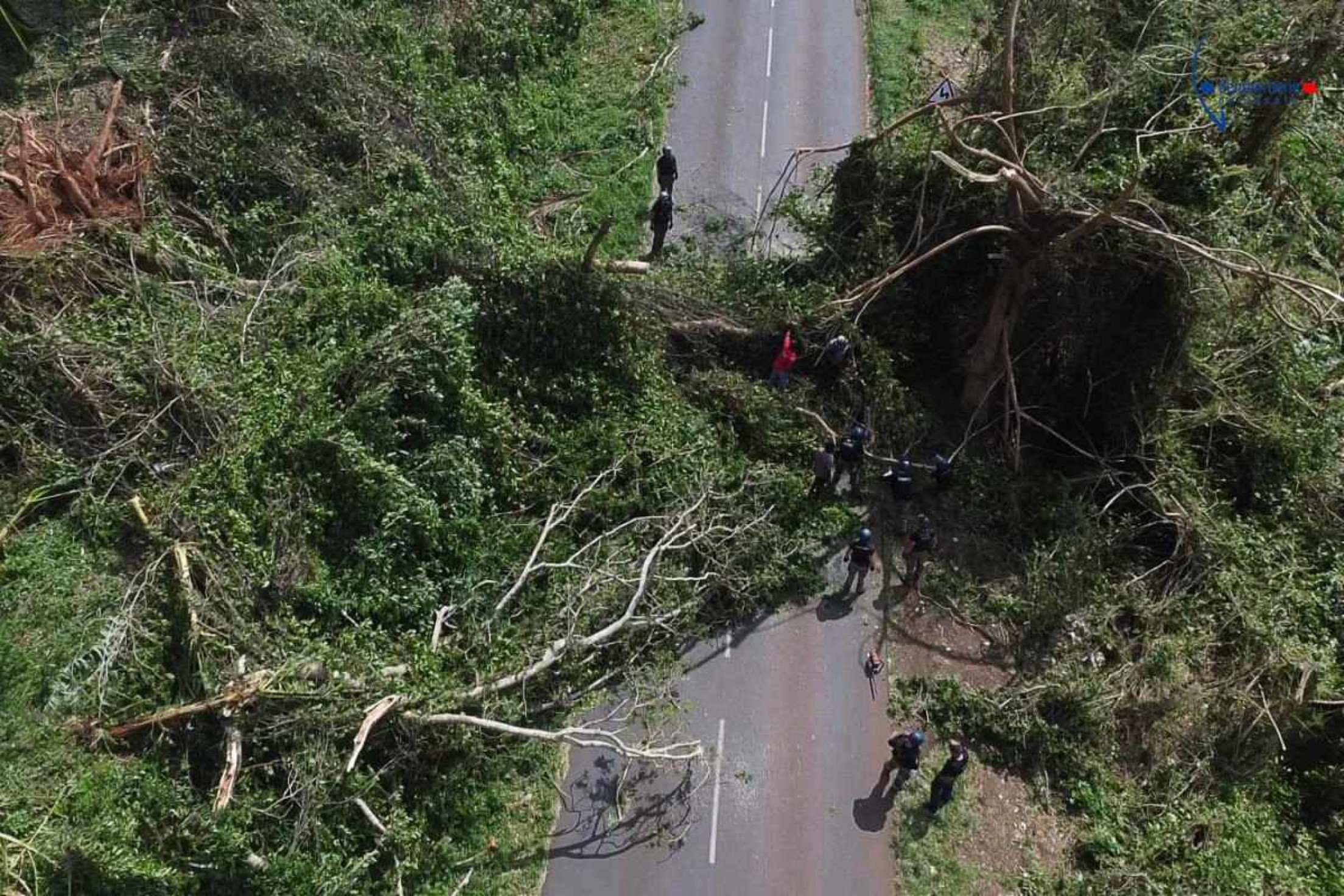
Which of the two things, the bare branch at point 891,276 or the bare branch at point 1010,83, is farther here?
the bare branch at point 891,276

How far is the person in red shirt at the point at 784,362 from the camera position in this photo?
1418 cm

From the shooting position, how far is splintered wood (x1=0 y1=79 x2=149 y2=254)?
1346 cm

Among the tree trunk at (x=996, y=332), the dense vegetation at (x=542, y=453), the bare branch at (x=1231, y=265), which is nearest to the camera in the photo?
the dense vegetation at (x=542, y=453)

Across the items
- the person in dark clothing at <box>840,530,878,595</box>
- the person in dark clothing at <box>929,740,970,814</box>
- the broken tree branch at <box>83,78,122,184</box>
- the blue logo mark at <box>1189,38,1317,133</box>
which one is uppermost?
the blue logo mark at <box>1189,38,1317,133</box>

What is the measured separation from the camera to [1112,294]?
13594 millimetres

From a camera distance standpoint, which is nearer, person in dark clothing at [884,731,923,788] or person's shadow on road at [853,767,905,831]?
person in dark clothing at [884,731,923,788]

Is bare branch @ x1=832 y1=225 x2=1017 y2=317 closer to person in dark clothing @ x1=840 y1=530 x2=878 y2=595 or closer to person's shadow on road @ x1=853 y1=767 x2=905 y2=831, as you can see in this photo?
person in dark clothing @ x1=840 y1=530 x2=878 y2=595

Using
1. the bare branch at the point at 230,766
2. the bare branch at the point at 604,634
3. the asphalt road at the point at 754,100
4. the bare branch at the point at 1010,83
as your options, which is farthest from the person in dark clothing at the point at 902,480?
the bare branch at the point at 230,766

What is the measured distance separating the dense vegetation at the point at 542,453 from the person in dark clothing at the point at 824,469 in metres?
0.46

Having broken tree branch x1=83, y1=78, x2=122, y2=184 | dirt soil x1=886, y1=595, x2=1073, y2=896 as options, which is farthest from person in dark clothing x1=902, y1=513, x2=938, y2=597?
broken tree branch x1=83, y1=78, x2=122, y2=184

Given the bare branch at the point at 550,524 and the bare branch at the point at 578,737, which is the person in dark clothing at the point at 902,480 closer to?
the bare branch at the point at 550,524

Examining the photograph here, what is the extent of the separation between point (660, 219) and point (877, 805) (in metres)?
10.4

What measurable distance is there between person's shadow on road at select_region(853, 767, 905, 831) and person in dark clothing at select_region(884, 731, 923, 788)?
0.04 metres

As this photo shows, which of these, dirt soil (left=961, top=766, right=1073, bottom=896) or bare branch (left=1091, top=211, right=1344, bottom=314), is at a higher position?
bare branch (left=1091, top=211, right=1344, bottom=314)
